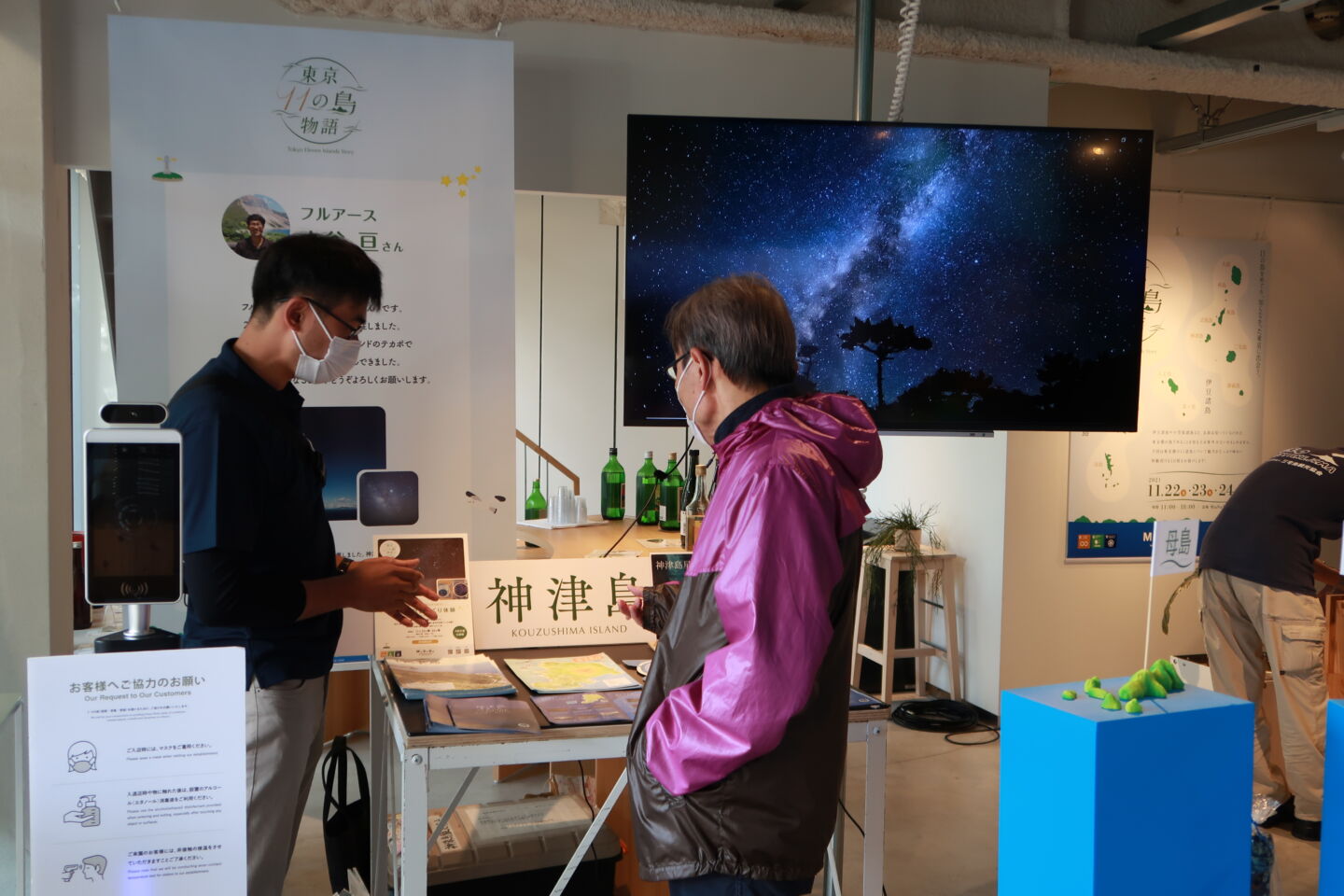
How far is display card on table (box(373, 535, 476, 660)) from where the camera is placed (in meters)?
2.34

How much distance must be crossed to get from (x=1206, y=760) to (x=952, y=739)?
318cm

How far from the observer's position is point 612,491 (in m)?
5.04

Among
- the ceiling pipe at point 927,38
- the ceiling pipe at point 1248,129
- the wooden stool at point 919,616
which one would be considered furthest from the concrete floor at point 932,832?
the ceiling pipe at point 1248,129

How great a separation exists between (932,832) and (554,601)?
1.88 meters

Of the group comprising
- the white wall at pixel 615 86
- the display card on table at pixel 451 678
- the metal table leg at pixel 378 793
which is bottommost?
the metal table leg at pixel 378 793

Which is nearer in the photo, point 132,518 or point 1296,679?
point 132,518

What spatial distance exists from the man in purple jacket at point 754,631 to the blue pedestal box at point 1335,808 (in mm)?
746

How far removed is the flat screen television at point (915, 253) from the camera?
→ 2.82m

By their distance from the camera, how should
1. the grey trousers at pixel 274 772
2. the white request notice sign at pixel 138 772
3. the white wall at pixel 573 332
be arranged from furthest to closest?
the white wall at pixel 573 332
the grey trousers at pixel 274 772
the white request notice sign at pixel 138 772

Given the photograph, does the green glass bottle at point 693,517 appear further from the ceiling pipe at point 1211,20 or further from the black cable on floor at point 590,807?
the ceiling pipe at point 1211,20

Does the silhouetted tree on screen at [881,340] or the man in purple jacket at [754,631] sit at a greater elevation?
the silhouetted tree on screen at [881,340]

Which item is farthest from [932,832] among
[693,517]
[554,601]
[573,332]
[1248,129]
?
[573,332]

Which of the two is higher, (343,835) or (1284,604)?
(1284,604)

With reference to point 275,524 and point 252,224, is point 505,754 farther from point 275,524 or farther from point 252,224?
point 252,224
